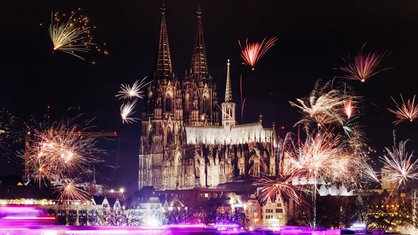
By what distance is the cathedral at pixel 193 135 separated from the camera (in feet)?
478

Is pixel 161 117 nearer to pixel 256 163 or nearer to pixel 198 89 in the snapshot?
pixel 198 89

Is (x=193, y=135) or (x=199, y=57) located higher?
(x=199, y=57)

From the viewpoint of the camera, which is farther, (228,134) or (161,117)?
(228,134)

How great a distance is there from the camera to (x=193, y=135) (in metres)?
148

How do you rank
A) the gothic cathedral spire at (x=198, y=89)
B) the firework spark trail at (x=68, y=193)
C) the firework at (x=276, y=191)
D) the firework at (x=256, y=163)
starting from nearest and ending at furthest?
the firework spark trail at (x=68, y=193) → the firework at (x=276, y=191) → the firework at (x=256, y=163) → the gothic cathedral spire at (x=198, y=89)

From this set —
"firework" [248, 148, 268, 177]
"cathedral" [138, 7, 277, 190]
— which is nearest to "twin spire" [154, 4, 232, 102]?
"cathedral" [138, 7, 277, 190]

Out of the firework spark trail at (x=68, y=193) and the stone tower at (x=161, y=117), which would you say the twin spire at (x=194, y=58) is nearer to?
the stone tower at (x=161, y=117)

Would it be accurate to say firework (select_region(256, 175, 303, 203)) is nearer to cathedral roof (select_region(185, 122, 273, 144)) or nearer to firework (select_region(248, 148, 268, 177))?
firework (select_region(248, 148, 268, 177))

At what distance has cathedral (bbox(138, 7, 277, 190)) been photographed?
14575cm

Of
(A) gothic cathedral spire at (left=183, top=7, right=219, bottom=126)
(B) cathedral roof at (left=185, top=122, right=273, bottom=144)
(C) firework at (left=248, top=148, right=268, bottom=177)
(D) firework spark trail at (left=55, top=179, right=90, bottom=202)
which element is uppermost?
(A) gothic cathedral spire at (left=183, top=7, right=219, bottom=126)

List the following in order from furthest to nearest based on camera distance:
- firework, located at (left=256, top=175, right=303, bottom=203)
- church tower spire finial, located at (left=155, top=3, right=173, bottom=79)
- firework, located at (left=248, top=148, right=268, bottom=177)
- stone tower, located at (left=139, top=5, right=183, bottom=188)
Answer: stone tower, located at (left=139, top=5, right=183, bottom=188), church tower spire finial, located at (left=155, top=3, right=173, bottom=79), firework, located at (left=248, top=148, right=268, bottom=177), firework, located at (left=256, top=175, right=303, bottom=203)

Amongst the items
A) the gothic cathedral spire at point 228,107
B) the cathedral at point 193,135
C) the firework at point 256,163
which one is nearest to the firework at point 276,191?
the firework at point 256,163

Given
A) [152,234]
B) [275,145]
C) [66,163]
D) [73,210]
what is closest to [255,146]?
[275,145]

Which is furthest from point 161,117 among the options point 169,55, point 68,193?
point 68,193
